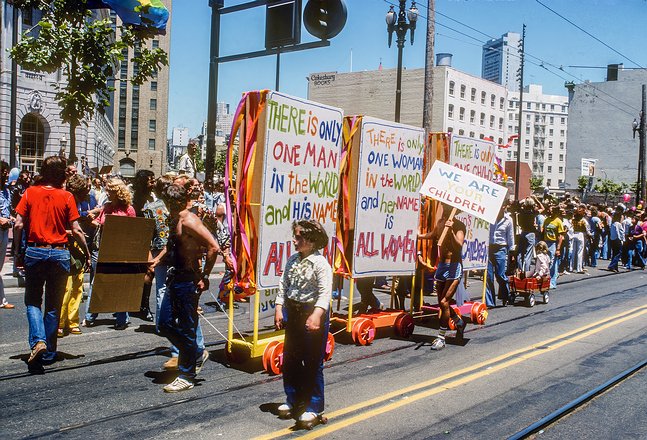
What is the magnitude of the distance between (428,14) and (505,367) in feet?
40.7

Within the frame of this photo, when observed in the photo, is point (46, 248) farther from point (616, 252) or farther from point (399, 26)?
point (616, 252)

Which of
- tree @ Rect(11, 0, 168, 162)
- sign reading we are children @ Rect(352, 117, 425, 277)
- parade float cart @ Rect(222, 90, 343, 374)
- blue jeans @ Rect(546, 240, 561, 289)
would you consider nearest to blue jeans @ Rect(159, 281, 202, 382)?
parade float cart @ Rect(222, 90, 343, 374)

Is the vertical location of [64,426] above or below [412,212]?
below

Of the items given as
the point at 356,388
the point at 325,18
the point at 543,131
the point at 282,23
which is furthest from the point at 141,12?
the point at 543,131

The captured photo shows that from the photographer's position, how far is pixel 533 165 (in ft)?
454

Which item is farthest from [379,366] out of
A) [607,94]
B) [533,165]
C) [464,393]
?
[533,165]

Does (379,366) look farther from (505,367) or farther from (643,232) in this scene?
(643,232)

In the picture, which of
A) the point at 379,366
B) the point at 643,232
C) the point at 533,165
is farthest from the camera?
the point at 533,165

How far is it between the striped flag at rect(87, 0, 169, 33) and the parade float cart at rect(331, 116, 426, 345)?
7403mm

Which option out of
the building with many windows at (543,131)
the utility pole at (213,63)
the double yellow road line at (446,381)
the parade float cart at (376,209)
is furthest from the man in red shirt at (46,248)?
the building with many windows at (543,131)

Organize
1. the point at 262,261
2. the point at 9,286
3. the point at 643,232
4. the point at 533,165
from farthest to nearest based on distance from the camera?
1. the point at 533,165
2. the point at 643,232
3. the point at 9,286
4. the point at 262,261

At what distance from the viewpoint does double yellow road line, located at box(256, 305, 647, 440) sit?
524 cm

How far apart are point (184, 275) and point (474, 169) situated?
5424 millimetres

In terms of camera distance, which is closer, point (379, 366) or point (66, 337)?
point (379, 366)
